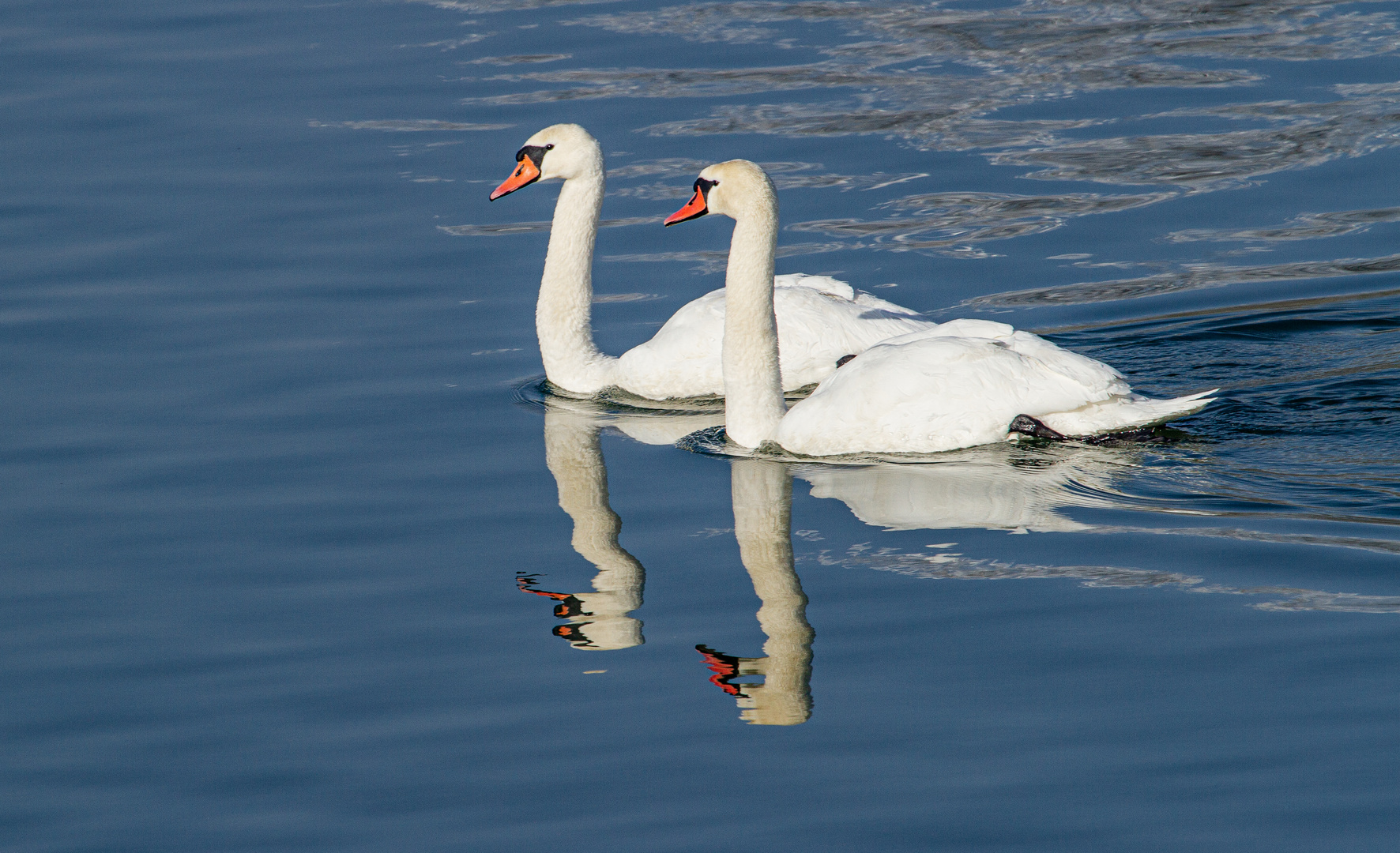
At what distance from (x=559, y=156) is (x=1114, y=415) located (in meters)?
4.36

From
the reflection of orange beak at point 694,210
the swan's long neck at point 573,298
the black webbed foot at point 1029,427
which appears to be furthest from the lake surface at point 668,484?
the reflection of orange beak at point 694,210

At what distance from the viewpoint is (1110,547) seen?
834 cm

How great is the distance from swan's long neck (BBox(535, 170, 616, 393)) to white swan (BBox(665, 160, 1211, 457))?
2.01 meters

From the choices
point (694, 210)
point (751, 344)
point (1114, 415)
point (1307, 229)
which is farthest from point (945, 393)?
point (1307, 229)

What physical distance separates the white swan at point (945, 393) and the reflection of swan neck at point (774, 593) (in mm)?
411

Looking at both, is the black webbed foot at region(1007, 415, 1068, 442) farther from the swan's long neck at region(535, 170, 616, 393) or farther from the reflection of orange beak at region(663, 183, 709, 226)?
the swan's long neck at region(535, 170, 616, 393)

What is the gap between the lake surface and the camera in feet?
21.3

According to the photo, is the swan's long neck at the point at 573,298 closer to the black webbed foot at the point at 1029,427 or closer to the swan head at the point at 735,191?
the swan head at the point at 735,191

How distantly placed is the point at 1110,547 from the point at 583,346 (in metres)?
4.45

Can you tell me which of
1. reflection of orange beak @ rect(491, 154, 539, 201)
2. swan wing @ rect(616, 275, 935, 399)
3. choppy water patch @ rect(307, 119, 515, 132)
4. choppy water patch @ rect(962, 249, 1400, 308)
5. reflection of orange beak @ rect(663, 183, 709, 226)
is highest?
choppy water patch @ rect(307, 119, 515, 132)

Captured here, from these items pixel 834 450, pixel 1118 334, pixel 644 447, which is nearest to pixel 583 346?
pixel 644 447

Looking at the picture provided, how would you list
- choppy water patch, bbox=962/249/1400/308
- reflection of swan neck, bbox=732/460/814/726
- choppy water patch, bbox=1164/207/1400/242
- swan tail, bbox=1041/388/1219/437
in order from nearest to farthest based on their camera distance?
1. reflection of swan neck, bbox=732/460/814/726
2. swan tail, bbox=1041/388/1219/437
3. choppy water patch, bbox=962/249/1400/308
4. choppy water patch, bbox=1164/207/1400/242

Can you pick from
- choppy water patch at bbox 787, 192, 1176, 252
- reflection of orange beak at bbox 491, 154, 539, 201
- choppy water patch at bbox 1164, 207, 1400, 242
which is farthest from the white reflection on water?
choppy water patch at bbox 1164, 207, 1400, 242

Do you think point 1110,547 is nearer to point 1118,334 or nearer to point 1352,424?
point 1352,424
